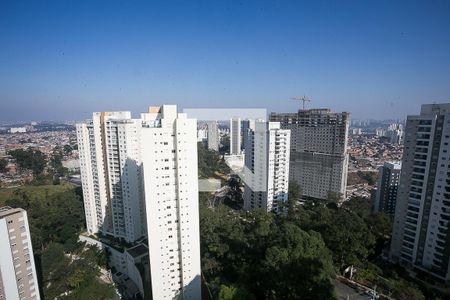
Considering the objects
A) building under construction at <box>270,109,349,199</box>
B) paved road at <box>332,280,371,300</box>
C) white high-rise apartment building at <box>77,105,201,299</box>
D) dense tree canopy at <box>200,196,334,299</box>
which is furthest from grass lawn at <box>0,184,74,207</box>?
paved road at <box>332,280,371,300</box>

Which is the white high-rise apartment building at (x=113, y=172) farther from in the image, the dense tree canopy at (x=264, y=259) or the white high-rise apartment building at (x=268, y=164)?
the white high-rise apartment building at (x=268, y=164)

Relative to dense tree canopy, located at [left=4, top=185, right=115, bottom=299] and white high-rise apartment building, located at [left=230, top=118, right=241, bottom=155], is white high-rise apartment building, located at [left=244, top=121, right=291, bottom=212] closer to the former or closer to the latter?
dense tree canopy, located at [left=4, top=185, right=115, bottom=299]

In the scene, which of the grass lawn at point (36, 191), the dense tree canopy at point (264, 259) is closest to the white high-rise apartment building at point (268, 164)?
the dense tree canopy at point (264, 259)

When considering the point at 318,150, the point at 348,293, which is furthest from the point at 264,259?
the point at 318,150

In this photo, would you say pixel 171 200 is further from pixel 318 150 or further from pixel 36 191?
pixel 36 191

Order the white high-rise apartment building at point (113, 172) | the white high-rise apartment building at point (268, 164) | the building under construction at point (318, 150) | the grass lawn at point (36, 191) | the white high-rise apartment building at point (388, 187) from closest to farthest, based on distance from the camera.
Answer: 1. the white high-rise apartment building at point (113, 172)
2. the white high-rise apartment building at point (268, 164)
3. the white high-rise apartment building at point (388, 187)
4. the building under construction at point (318, 150)
5. the grass lawn at point (36, 191)

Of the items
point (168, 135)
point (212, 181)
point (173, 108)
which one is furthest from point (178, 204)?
point (212, 181)

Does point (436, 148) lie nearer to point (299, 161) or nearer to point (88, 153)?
point (299, 161)
